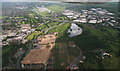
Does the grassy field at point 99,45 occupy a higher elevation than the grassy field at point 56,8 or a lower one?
lower

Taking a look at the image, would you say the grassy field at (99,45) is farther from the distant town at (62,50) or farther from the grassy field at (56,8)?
the grassy field at (56,8)

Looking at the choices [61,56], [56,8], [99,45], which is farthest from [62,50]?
[56,8]

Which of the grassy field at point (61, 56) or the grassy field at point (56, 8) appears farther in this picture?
the grassy field at point (56, 8)

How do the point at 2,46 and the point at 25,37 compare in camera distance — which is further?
the point at 25,37

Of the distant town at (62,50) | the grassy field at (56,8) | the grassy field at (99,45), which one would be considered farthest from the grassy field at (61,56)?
the grassy field at (56,8)

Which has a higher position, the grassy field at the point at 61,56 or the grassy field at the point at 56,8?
the grassy field at the point at 56,8

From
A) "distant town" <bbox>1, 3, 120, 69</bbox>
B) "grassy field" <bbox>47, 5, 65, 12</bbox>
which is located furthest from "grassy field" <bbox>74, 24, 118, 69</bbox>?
"grassy field" <bbox>47, 5, 65, 12</bbox>

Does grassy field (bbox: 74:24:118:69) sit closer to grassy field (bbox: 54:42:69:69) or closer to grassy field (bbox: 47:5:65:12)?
grassy field (bbox: 54:42:69:69)

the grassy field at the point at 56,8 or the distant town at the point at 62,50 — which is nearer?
the distant town at the point at 62,50

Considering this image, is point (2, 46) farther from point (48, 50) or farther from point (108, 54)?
point (108, 54)

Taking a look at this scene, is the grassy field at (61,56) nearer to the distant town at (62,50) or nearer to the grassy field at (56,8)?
the distant town at (62,50)

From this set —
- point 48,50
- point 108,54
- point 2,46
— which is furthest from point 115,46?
point 2,46
